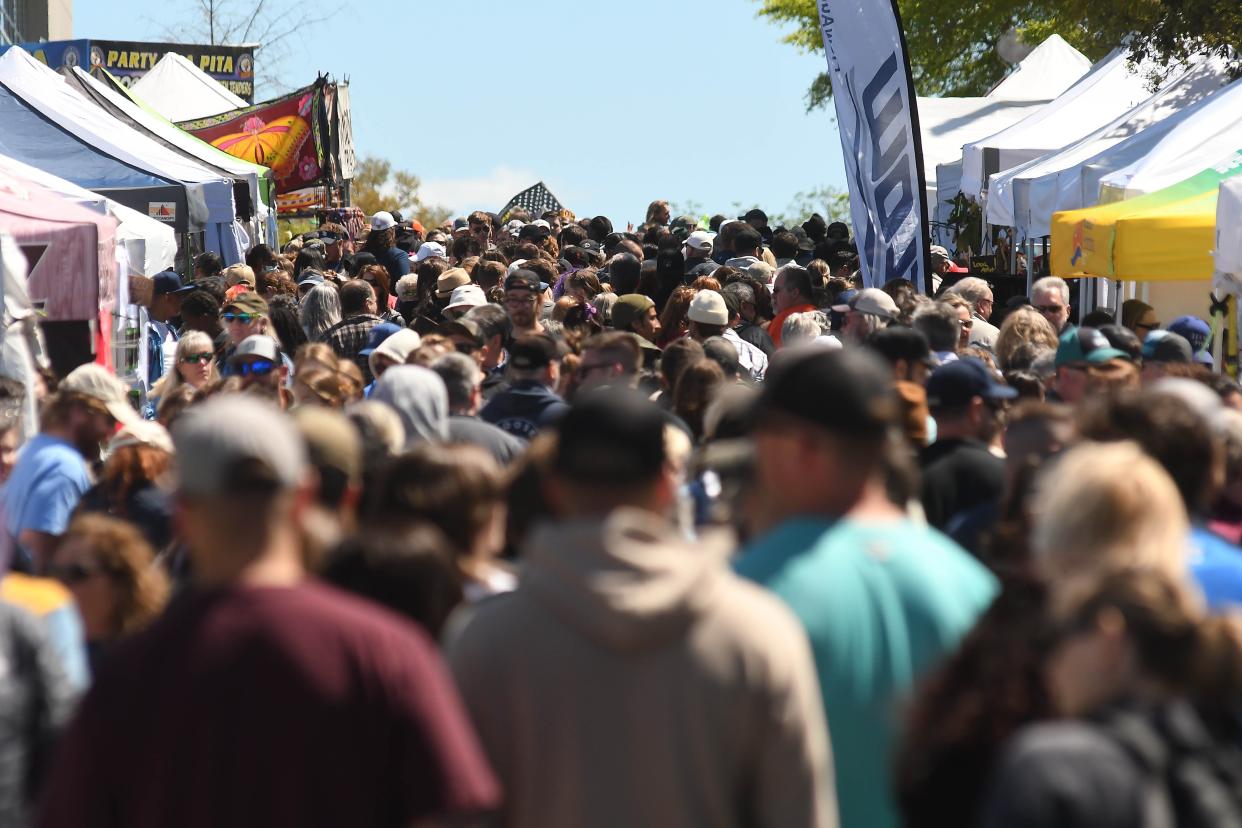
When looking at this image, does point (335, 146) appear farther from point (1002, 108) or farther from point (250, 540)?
point (250, 540)

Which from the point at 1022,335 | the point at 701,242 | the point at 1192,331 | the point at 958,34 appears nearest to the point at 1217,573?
the point at 1022,335

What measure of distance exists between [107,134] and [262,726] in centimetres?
1718

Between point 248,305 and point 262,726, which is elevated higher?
point 248,305

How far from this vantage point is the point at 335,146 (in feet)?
109

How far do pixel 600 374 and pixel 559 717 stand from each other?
14.5ft

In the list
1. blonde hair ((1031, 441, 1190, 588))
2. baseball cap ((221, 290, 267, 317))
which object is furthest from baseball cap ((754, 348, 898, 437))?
baseball cap ((221, 290, 267, 317))

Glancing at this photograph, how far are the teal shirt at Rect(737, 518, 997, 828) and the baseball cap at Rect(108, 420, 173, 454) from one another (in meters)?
3.14

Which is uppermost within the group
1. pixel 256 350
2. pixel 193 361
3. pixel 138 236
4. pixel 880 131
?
pixel 880 131

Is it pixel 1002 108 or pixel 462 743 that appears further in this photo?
pixel 1002 108

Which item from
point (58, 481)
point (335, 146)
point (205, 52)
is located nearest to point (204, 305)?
point (58, 481)

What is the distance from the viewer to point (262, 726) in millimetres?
2529

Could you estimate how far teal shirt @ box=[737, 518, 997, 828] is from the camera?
10.2 ft

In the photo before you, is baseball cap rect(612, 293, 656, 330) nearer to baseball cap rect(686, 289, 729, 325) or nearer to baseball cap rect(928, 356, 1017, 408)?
baseball cap rect(686, 289, 729, 325)

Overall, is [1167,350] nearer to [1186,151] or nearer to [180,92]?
[1186,151]
